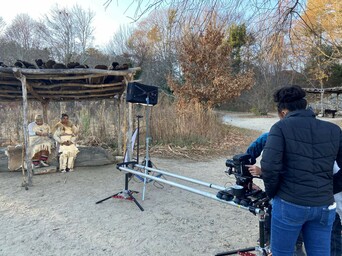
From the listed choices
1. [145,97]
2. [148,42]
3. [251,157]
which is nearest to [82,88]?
[145,97]

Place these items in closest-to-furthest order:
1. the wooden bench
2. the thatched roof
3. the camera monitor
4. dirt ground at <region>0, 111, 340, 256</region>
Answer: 1. dirt ground at <region>0, 111, 340, 256</region>
2. the camera monitor
3. the thatched roof
4. the wooden bench

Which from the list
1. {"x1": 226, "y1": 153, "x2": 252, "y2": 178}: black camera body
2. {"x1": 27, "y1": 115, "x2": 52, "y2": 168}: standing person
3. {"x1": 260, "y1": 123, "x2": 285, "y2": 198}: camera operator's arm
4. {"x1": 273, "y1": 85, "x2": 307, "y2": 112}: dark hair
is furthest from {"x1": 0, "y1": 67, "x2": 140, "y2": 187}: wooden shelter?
{"x1": 260, "y1": 123, "x2": 285, "y2": 198}: camera operator's arm

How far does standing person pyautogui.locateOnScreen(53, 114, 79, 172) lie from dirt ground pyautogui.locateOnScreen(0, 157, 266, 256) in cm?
84

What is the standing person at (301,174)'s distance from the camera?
166 centimetres

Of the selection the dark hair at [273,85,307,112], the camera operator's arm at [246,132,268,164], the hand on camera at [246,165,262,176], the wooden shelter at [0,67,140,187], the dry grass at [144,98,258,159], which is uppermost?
the wooden shelter at [0,67,140,187]

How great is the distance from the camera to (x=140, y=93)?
446 cm

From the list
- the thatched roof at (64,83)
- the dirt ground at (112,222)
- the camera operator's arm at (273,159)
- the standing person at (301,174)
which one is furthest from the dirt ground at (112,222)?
the thatched roof at (64,83)

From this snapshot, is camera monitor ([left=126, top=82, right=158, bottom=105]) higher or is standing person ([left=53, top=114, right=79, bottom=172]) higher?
camera monitor ([left=126, top=82, right=158, bottom=105])

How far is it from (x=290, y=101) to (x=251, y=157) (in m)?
0.62

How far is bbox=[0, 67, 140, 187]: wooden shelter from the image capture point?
4.81 m

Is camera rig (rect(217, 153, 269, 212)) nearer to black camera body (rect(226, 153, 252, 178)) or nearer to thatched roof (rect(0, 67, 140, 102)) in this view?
black camera body (rect(226, 153, 252, 178))

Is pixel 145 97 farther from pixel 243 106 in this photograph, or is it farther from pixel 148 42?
pixel 243 106

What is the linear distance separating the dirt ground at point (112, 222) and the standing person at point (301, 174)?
1.25 metres

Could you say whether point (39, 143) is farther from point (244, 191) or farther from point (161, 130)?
point (244, 191)
